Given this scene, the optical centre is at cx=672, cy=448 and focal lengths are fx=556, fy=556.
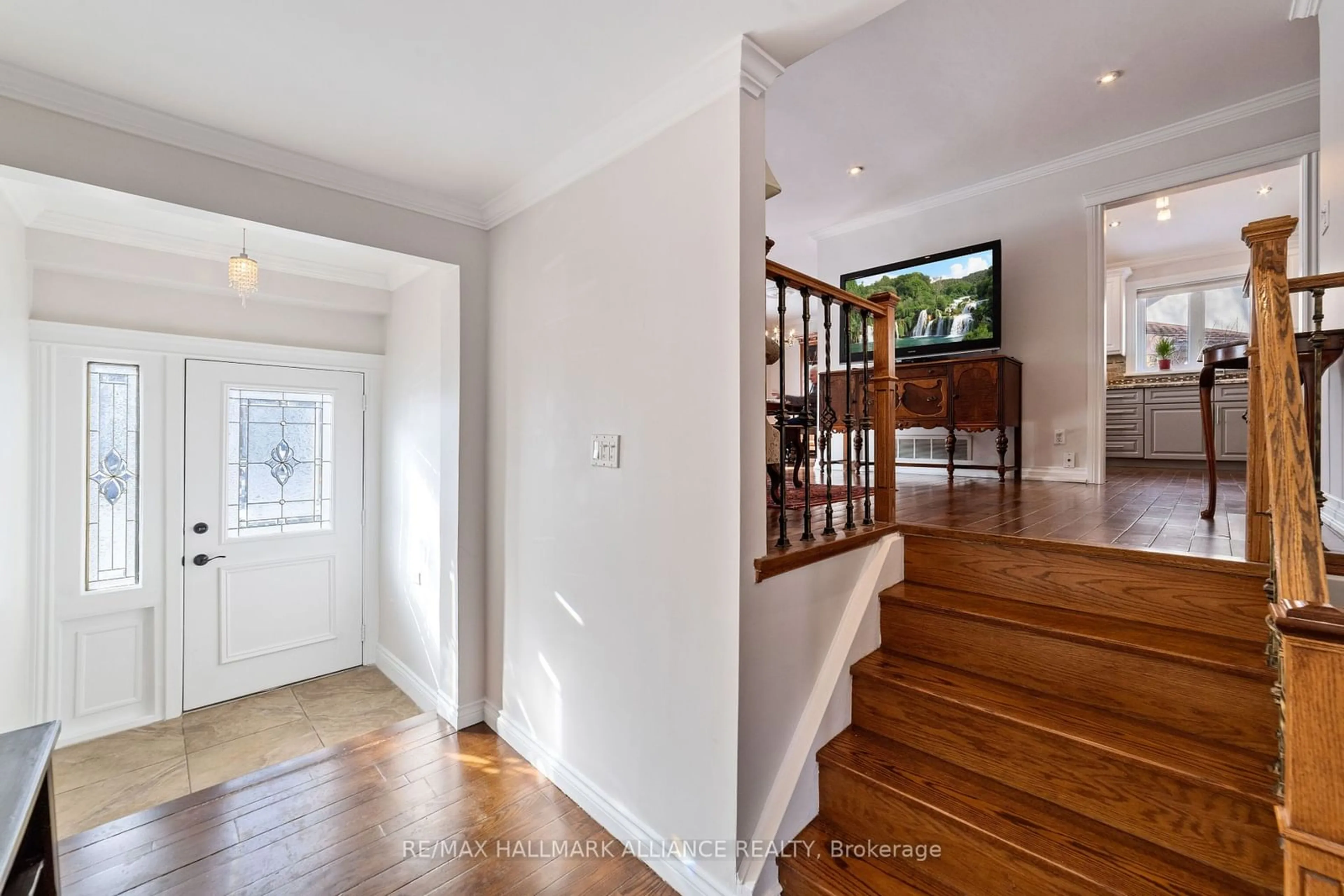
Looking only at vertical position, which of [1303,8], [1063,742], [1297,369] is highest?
[1303,8]

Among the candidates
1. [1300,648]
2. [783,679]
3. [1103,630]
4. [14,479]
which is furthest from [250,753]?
[1300,648]

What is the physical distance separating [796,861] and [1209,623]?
4.72 ft

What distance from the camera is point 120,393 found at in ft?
10.4

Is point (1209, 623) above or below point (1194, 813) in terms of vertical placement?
above

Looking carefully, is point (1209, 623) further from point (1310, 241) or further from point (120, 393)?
point (120, 393)

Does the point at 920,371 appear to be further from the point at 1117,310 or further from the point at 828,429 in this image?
the point at 1117,310

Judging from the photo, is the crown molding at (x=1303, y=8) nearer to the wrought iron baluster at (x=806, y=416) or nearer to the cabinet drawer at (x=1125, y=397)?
the wrought iron baluster at (x=806, y=416)

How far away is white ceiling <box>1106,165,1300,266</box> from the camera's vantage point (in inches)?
164

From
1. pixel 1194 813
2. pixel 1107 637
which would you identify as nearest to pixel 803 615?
pixel 1107 637

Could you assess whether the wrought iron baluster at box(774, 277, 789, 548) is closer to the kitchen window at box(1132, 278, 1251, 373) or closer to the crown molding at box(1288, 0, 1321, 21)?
the crown molding at box(1288, 0, 1321, 21)

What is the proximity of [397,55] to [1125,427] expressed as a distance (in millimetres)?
6667

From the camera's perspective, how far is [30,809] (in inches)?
47.9

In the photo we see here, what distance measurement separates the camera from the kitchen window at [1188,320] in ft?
18.9

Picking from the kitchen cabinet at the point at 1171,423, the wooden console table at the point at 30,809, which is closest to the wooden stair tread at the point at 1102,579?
the wooden console table at the point at 30,809
